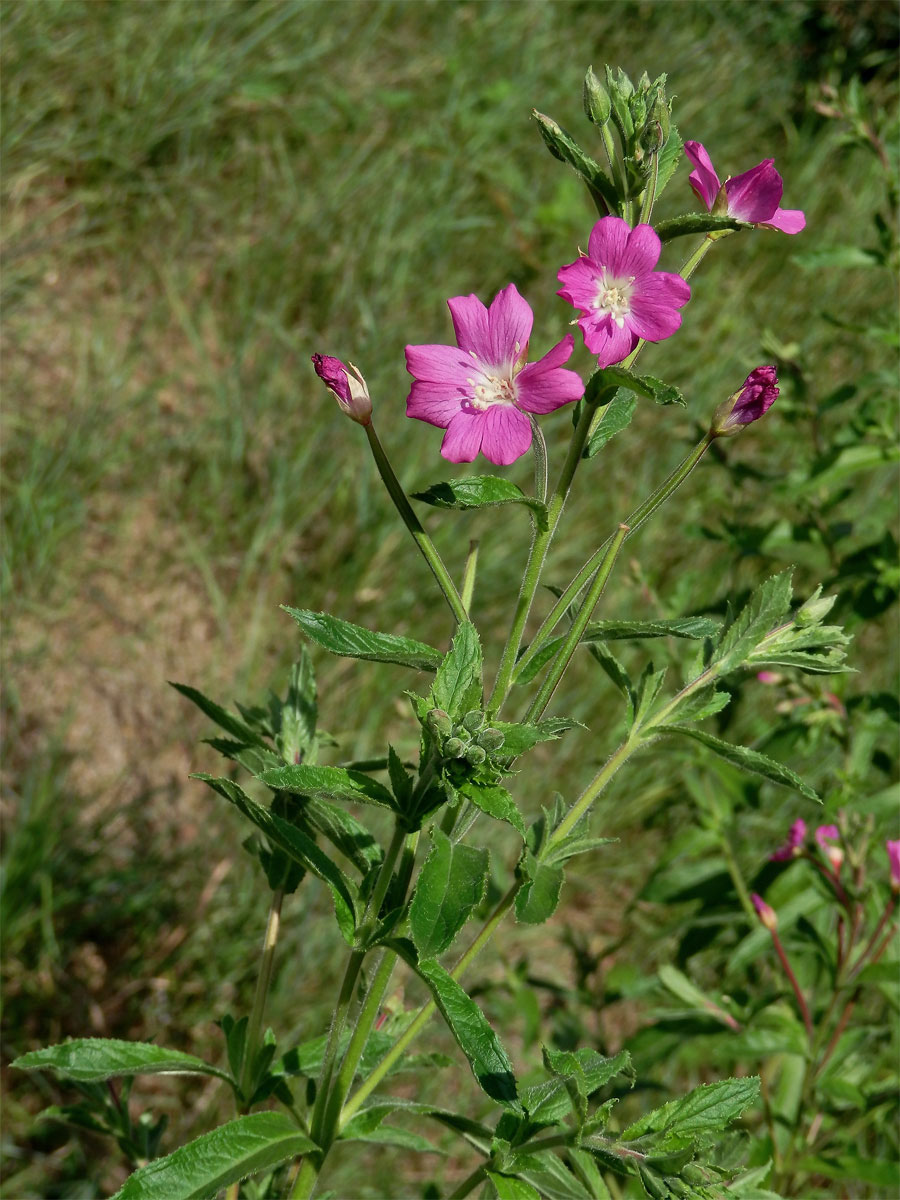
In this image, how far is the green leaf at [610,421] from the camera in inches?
50.0

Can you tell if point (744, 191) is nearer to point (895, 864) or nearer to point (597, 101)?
point (597, 101)

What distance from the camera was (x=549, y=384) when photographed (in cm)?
122

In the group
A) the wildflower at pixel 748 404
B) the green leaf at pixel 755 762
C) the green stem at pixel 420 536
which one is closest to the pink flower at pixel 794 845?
the green leaf at pixel 755 762

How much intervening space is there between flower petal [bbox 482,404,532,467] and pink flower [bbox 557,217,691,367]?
0.38 ft

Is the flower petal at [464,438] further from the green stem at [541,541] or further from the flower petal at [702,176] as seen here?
Answer: the flower petal at [702,176]

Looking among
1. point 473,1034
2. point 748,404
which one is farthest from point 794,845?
point 473,1034

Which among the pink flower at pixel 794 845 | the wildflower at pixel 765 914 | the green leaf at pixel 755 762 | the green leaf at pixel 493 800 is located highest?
the green leaf at pixel 493 800

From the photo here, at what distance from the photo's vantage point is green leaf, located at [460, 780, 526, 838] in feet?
3.60

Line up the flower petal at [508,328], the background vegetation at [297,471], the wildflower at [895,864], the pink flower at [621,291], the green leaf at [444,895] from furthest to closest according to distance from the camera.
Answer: the background vegetation at [297,471] → the wildflower at [895,864] → the flower petal at [508,328] → the pink flower at [621,291] → the green leaf at [444,895]

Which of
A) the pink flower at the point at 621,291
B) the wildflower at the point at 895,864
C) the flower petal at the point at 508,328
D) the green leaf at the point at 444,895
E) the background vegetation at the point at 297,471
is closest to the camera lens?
the green leaf at the point at 444,895

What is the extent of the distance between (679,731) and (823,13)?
555cm

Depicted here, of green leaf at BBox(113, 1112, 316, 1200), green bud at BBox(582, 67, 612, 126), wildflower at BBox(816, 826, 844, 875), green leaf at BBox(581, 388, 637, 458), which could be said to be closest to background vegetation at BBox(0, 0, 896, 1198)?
wildflower at BBox(816, 826, 844, 875)

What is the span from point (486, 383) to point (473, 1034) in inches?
27.8

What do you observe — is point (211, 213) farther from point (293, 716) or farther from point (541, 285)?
point (293, 716)
